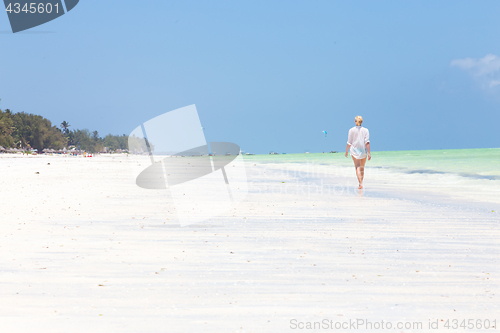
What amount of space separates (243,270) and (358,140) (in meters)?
9.42

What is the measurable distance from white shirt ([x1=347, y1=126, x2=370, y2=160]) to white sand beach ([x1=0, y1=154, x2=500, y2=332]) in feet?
15.2

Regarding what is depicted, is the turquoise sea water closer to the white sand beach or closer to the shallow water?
the shallow water

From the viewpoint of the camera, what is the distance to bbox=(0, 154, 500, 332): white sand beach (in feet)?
10.7

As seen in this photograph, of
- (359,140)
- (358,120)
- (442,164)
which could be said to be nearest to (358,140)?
(359,140)

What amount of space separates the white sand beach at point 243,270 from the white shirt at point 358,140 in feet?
15.2

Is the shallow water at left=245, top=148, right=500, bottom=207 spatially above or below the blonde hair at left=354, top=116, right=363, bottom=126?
below

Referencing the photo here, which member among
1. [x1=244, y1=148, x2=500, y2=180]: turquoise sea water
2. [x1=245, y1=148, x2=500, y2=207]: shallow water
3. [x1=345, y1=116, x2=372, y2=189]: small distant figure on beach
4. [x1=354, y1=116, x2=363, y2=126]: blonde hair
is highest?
[x1=354, y1=116, x2=363, y2=126]: blonde hair

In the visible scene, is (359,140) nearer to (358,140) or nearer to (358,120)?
(358,140)

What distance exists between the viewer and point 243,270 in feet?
14.9

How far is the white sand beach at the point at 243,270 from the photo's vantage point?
3.27 metres

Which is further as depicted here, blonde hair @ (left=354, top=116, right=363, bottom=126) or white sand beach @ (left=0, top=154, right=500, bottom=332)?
blonde hair @ (left=354, top=116, right=363, bottom=126)

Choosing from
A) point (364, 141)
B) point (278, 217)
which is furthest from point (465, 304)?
point (364, 141)

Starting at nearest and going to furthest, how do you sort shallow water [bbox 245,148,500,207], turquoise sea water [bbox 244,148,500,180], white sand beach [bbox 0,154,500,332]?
white sand beach [bbox 0,154,500,332] < shallow water [bbox 245,148,500,207] < turquoise sea water [bbox 244,148,500,180]

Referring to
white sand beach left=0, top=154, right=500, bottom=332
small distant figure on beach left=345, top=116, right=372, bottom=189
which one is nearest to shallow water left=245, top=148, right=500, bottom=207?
small distant figure on beach left=345, top=116, right=372, bottom=189
